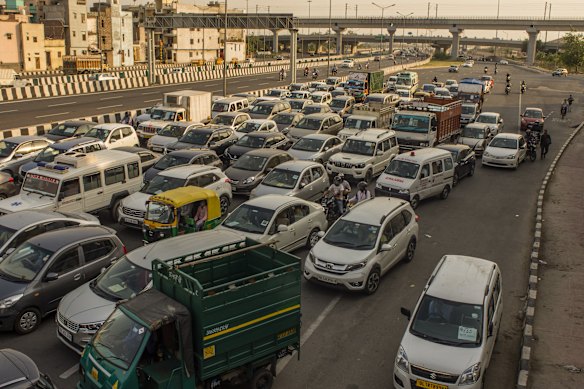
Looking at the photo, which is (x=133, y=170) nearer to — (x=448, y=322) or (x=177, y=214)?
(x=177, y=214)

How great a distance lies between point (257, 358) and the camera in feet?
29.5

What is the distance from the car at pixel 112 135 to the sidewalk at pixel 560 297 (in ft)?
56.8

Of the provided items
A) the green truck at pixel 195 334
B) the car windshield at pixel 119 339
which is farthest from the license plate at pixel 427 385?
the car windshield at pixel 119 339

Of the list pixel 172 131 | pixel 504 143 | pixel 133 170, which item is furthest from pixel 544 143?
pixel 133 170

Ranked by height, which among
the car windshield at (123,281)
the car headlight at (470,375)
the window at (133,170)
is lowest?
the car headlight at (470,375)

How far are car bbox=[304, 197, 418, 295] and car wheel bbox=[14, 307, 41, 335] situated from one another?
5.85 m

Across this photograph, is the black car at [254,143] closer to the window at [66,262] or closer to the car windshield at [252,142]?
the car windshield at [252,142]

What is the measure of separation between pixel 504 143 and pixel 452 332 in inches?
826

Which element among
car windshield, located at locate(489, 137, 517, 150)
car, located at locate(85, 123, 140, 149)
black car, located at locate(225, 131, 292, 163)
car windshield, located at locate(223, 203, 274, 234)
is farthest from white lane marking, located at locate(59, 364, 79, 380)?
car windshield, located at locate(489, 137, 517, 150)

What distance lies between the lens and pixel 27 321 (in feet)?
37.0

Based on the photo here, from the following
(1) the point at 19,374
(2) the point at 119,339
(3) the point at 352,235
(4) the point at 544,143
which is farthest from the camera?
(4) the point at 544,143

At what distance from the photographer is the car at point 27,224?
13.1 meters

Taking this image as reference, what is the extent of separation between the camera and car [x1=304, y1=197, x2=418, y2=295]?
13.2 meters

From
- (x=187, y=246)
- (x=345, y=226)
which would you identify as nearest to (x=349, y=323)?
(x=345, y=226)
